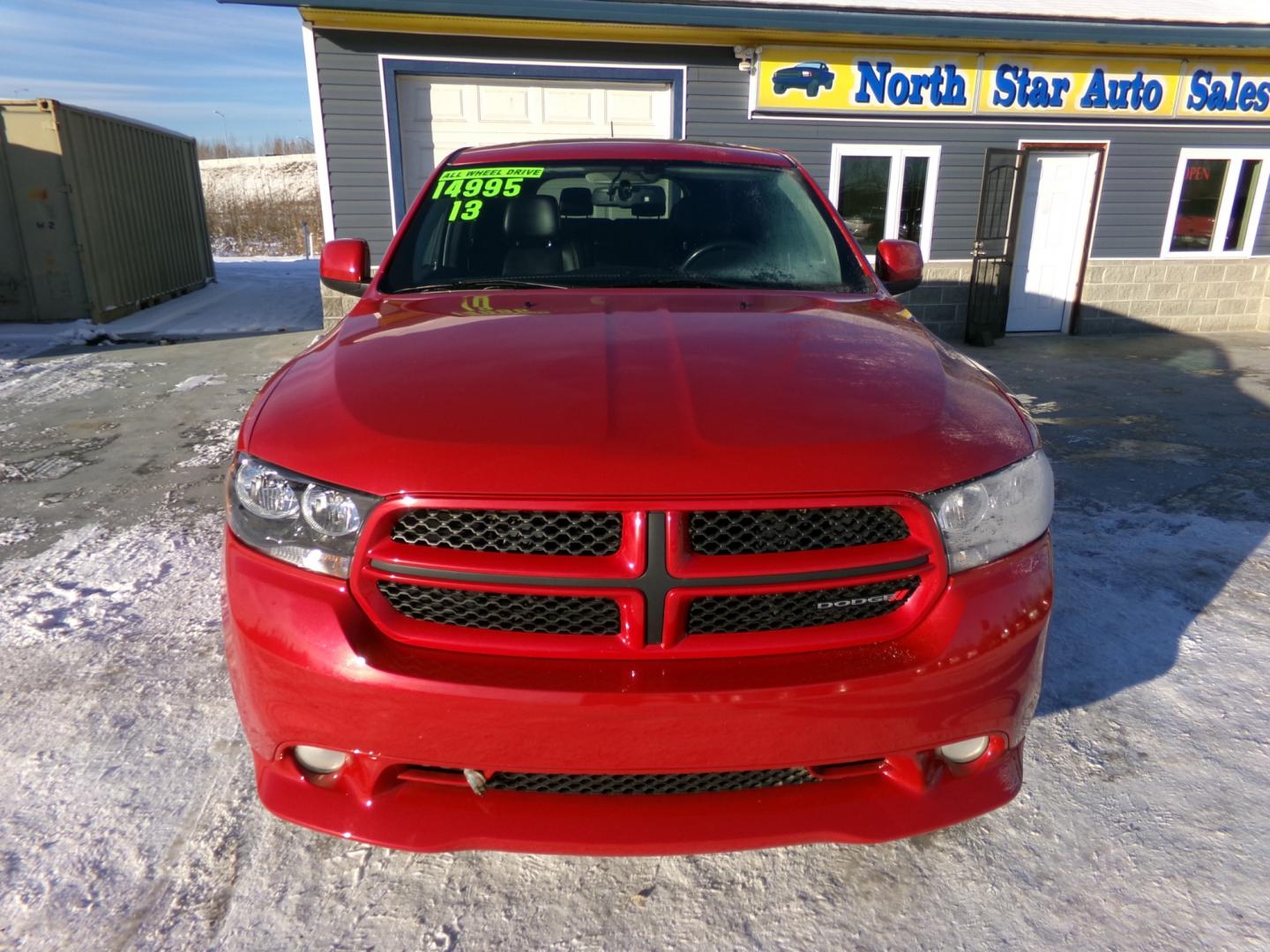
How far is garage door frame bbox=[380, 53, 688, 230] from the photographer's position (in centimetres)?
826

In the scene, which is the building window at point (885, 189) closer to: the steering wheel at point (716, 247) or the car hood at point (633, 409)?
the steering wheel at point (716, 247)

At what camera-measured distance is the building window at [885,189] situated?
9.52m

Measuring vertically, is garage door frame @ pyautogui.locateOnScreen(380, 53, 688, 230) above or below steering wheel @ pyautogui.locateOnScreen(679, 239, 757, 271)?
above

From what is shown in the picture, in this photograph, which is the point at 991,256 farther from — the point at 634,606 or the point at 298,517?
the point at 298,517

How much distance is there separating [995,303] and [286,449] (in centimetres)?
989

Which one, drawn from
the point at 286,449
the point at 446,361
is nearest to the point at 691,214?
the point at 446,361

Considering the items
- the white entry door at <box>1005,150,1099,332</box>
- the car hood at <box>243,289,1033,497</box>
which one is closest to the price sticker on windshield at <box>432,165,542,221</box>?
the car hood at <box>243,289,1033,497</box>

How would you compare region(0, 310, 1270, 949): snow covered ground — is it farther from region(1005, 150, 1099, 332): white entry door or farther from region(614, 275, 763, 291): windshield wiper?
region(1005, 150, 1099, 332): white entry door

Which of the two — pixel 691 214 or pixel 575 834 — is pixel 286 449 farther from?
pixel 691 214

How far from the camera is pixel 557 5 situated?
7.73 m

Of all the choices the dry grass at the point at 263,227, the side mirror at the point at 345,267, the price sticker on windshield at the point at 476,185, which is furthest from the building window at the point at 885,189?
the dry grass at the point at 263,227

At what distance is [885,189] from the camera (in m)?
9.70

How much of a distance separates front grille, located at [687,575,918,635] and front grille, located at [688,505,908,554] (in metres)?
0.09

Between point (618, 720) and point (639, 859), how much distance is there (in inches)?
29.9
